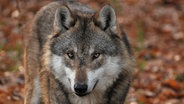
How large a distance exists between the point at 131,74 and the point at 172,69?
4.53 metres

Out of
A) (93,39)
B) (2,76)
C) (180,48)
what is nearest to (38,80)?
(93,39)

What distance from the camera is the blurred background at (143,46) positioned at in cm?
950

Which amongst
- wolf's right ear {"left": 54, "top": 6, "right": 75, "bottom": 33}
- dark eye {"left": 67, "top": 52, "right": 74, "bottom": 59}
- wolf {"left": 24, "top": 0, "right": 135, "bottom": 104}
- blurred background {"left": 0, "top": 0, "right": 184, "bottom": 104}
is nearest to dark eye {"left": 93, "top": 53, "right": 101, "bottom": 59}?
wolf {"left": 24, "top": 0, "right": 135, "bottom": 104}

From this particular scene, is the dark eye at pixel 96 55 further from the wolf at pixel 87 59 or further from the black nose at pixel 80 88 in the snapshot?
the black nose at pixel 80 88

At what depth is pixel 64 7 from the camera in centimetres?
659

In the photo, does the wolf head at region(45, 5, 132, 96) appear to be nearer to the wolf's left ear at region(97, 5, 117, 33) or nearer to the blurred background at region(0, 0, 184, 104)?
the wolf's left ear at region(97, 5, 117, 33)

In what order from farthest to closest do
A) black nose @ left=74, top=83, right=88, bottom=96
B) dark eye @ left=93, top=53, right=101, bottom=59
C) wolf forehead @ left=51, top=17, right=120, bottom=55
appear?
1. wolf forehead @ left=51, top=17, right=120, bottom=55
2. dark eye @ left=93, top=53, right=101, bottom=59
3. black nose @ left=74, top=83, right=88, bottom=96

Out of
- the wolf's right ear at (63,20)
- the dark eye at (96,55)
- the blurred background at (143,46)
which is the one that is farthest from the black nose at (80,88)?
the blurred background at (143,46)

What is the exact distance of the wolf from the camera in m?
6.30

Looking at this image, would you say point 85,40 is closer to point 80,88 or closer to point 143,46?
point 80,88

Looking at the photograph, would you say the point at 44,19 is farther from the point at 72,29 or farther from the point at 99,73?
the point at 99,73

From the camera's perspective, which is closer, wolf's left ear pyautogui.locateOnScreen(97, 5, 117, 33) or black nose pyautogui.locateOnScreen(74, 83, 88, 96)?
black nose pyautogui.locateOnScreen(74, 83, 88, 96)

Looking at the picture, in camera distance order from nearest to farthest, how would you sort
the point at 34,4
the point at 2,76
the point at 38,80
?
1. the point at 38,80
2. the point at 2,76
3. the point at 34,4

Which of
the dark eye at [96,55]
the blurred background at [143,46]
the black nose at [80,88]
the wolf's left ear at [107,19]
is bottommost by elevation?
the blurred background at [143,46]
